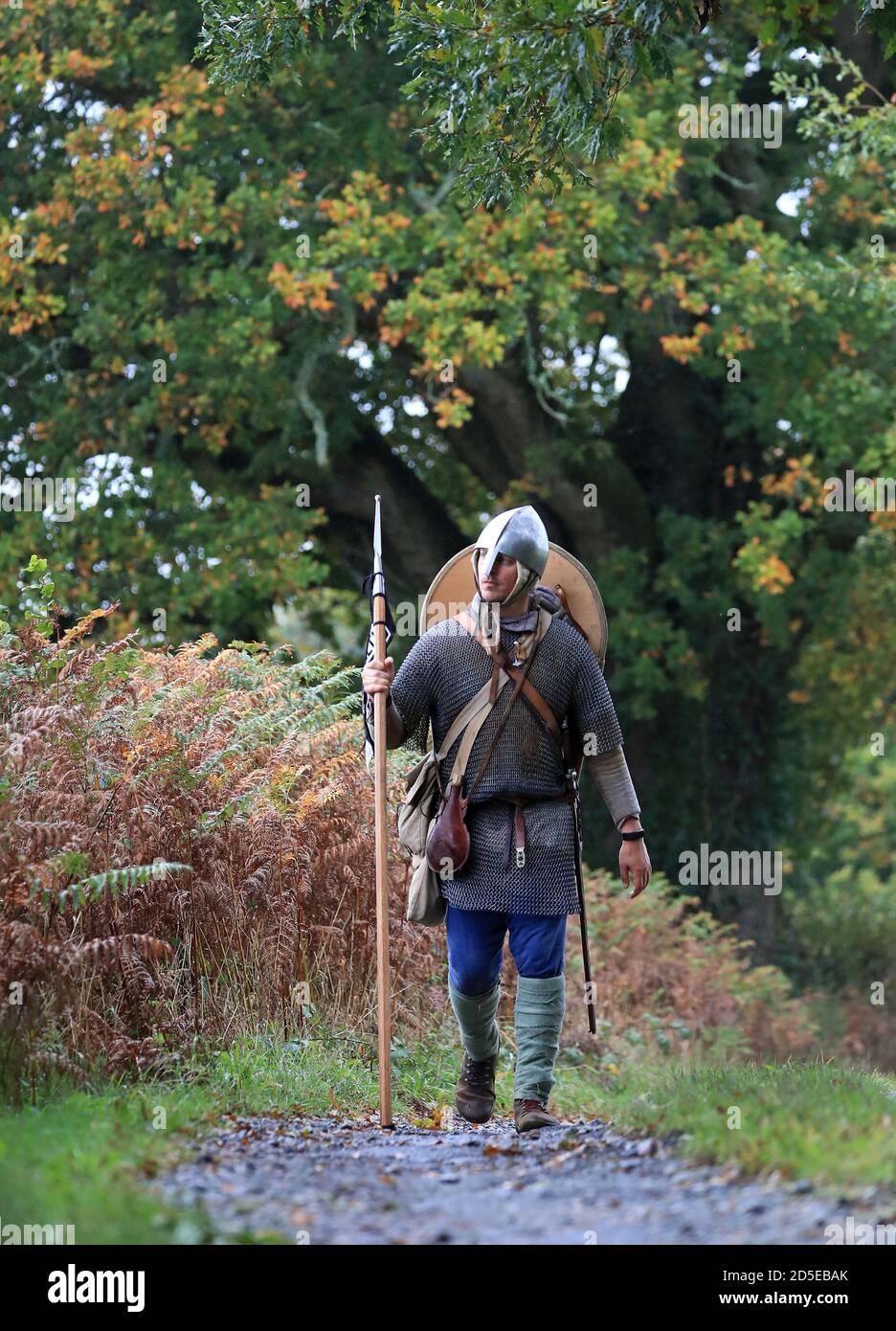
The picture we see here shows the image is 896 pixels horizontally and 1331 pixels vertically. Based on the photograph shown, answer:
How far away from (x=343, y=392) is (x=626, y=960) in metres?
6.79

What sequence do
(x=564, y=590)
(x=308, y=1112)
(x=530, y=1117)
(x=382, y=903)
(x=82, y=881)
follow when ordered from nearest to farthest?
(x=82, y=881) < (x=530, y=1117) < (x=382, y=903) < (x=308, y=1112) < (x=564, y=590)

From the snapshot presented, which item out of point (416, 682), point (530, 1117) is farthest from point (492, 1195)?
point (416, 682)

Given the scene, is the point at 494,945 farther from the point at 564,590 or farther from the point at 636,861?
the point at 564,590

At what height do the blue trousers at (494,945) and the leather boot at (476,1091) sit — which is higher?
the blue trousers at (494,945)

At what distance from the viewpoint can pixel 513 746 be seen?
698 cm

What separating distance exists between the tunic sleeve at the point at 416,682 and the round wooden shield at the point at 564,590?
1.12ft

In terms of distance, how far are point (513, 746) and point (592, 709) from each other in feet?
1.23

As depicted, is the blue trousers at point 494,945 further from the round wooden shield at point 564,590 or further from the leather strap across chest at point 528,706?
the round wooden shield at point 564,590

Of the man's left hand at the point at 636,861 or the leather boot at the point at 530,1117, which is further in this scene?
the man's left hand at the point at 636,861

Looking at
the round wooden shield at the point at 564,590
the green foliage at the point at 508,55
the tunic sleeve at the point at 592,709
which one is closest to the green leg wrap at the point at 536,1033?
the tunic sleeve at the point at 592,709

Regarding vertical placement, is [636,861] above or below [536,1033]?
above

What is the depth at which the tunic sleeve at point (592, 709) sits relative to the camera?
23.3 ft

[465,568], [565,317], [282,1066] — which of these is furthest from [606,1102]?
[565,317]
